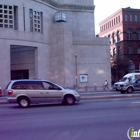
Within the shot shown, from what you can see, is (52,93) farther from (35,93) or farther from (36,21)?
(36,21)

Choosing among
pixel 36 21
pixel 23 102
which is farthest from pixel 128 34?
pixel 23 102

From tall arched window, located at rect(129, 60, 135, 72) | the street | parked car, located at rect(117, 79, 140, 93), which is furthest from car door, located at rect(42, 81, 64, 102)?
tall arched window, located at rect(129, 60, 135, 72)

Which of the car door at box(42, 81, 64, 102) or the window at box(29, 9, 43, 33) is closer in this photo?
the car door at box(42, 81, 64, 102)

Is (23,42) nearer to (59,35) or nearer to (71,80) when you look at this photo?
(59,35)

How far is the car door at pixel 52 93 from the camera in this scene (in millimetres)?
16984

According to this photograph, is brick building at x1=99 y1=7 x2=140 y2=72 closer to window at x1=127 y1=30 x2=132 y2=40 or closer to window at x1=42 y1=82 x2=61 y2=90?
window at x1=127 y1=30 x2=132 y2=40

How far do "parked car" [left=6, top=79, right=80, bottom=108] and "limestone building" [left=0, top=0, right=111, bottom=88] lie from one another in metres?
20.0

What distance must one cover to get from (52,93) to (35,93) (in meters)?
1.04

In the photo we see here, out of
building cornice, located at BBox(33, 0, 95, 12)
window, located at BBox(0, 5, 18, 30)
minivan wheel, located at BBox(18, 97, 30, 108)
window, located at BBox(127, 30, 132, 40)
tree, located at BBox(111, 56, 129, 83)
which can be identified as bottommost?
minivan wheel, located at BBox(18, 97, 30, 108)

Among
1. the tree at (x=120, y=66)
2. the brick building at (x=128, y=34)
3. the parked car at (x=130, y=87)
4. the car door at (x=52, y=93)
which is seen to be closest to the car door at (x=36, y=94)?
the car door at (x=52, y=93)

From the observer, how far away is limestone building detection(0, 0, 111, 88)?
123ft

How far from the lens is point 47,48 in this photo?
4216 centimetres

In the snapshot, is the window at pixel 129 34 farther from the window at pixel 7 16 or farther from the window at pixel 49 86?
the window at pixel 49 86

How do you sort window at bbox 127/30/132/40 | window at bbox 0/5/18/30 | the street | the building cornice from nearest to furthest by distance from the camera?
the street → window at bbox 0/5/18/30 → the building cornice → window at bbox 127/30/132/40
